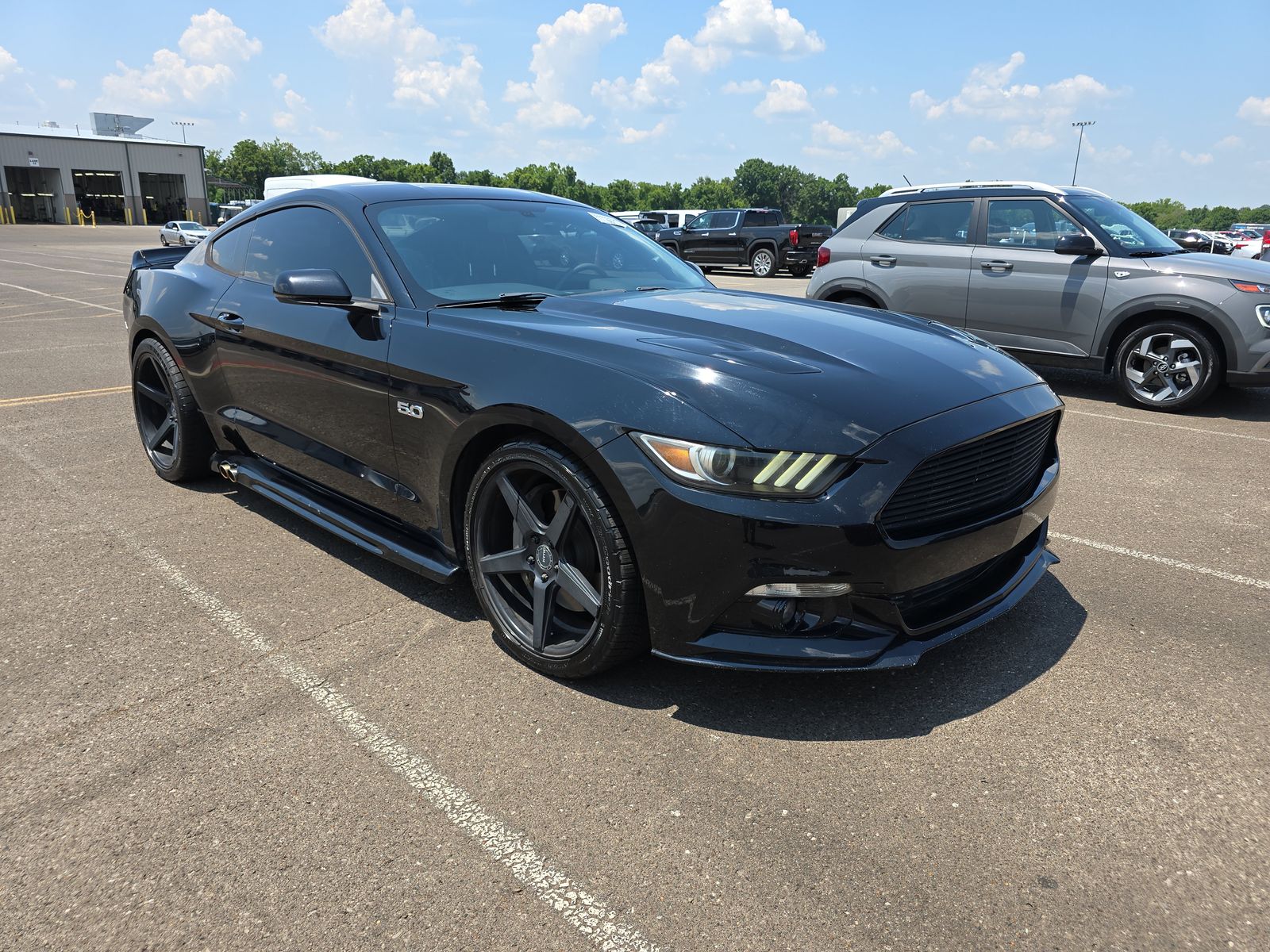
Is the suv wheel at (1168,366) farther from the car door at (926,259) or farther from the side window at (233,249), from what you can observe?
the side window at (233,249)

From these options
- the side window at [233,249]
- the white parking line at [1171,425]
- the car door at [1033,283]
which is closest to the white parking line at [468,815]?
the side window at [233,249]

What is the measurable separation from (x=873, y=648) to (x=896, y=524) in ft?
1.18

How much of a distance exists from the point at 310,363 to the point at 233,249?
4.40 feet

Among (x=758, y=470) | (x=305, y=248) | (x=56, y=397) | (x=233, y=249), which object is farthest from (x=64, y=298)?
(x=758, y=470)

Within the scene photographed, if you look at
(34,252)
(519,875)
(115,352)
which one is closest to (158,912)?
(519,875)

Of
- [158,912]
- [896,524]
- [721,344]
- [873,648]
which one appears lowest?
[158,912]

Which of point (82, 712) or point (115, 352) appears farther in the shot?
point (115, 352)

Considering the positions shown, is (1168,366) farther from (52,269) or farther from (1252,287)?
(52,269)

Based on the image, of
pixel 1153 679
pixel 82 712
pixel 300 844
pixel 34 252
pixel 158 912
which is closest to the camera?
pixel 158 912

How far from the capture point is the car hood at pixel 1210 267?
675 cm

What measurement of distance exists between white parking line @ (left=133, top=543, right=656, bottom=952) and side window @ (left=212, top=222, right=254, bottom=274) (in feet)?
6.47

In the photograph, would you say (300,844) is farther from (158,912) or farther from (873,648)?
(873,648)

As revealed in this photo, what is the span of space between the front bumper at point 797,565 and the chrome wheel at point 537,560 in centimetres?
27

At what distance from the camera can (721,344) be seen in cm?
282
